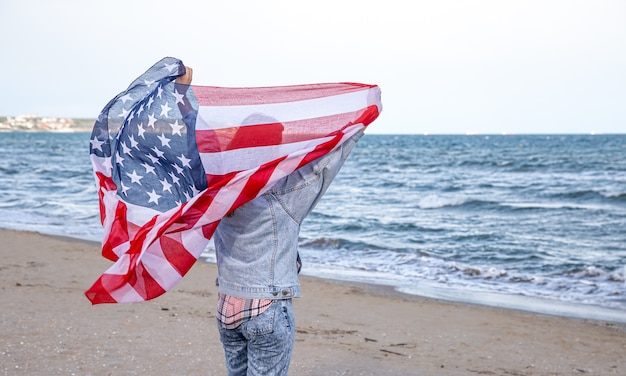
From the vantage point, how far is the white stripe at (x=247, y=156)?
2854mm

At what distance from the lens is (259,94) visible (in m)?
2.99

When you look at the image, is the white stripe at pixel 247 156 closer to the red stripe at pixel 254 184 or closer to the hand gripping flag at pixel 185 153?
the hand gripping flag at pixel 185 153

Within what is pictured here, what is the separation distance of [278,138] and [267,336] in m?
0.78

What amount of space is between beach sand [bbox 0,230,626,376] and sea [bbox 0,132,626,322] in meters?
1.29

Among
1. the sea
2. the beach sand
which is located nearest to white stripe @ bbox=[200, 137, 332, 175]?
the beach sand

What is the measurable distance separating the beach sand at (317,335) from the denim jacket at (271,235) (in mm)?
2674

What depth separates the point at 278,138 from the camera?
Result: 2.87 meters

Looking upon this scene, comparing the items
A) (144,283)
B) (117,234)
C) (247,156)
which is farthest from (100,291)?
(247,156)

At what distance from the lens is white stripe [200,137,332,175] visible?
285cm

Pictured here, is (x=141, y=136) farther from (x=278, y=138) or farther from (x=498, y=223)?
(x=498, y=223)

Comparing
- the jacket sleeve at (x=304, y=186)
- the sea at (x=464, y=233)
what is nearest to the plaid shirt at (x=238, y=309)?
the jacket sleeve at (x=304, y=186)

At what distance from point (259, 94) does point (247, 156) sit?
11.4 inches

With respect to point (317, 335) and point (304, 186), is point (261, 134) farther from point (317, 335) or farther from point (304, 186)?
point (317, 335)

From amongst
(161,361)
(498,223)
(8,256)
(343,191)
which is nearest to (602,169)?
(343,191)
